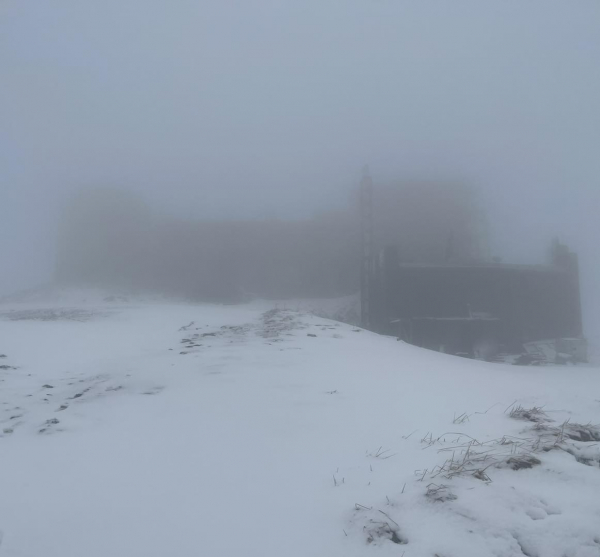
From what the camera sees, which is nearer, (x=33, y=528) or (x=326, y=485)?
(x=33, y=528)

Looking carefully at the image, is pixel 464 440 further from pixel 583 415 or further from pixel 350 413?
pixel 583 415

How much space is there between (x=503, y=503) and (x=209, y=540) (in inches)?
56.8

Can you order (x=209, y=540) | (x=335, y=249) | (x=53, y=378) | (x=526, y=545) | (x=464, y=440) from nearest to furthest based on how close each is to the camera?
(x=526, y=545) → (x=209, y=540) → (x=464, y=440) → (x=53, y=378) → (x=335, y=249)

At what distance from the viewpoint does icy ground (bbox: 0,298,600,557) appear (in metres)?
2.16

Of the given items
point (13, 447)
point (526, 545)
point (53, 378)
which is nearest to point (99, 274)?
point (53, 378)

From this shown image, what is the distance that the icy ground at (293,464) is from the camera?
2160 millimetres

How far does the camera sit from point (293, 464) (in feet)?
10.0

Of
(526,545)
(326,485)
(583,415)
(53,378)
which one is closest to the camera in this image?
(526,545)

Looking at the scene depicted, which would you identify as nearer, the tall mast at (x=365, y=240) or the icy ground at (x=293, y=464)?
the icy ground at (x=293, y=464)

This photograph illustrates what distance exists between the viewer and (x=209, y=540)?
2.21 metres

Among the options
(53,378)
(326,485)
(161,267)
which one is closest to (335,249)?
(161,267)

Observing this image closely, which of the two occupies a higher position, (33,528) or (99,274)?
(33,528)

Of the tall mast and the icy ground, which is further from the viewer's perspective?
the tall mast

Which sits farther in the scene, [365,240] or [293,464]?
[365,240]
